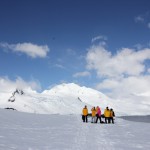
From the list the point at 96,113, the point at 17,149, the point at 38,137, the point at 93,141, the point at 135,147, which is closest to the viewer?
the point at 17,149

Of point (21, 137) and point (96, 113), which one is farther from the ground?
point (96, 113)

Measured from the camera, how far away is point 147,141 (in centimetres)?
2144

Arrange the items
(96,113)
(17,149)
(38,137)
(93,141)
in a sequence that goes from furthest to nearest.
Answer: (96,113) < (38,137) < (93,141) < (17,149)

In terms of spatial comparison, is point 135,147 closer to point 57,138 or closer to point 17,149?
point 57,138

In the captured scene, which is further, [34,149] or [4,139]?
[4,139]

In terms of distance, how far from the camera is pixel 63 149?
664 inches

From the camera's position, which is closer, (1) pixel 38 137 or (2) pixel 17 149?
(2) pixel 17 149

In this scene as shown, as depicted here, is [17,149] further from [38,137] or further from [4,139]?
[38,137]

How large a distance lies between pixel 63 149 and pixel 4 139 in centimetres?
418

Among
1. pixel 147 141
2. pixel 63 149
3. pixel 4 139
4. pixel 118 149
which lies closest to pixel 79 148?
pixel 63 149

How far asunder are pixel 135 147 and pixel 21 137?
6880mm

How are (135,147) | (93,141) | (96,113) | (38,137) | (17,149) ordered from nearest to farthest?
1. (17,149)
2. (135,147)
3. (93,141)
4. (38,137)
5. (96,113)

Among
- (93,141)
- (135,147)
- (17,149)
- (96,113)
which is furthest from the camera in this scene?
(96,113)

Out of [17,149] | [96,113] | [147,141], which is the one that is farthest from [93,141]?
[96,113]
